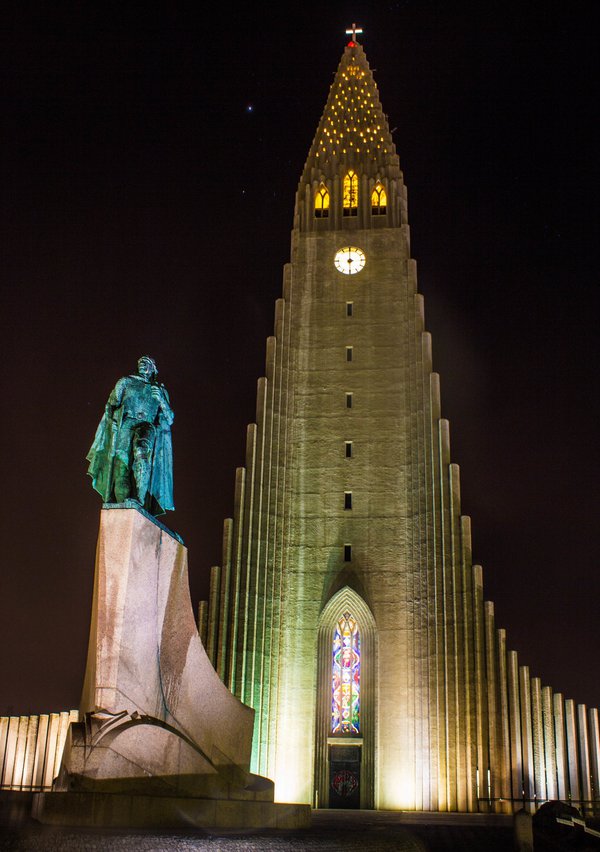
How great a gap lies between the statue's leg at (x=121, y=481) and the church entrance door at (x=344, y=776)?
1444cm

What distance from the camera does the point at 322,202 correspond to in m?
31.1

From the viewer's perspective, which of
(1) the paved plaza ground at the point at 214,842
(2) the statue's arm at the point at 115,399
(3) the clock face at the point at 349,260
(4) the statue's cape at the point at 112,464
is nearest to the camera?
(1) the paved plaza ground at the point at 214,842

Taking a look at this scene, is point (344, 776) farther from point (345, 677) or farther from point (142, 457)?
point (142, 457)

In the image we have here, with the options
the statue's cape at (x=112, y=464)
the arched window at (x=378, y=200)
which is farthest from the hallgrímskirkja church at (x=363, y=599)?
the statue's cape at (x=112, y=464)

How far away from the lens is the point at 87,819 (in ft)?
32.4

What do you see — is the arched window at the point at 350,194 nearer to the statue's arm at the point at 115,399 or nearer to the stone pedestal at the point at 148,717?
the statue's arm at the point at 115,399

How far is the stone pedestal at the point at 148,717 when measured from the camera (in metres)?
10.6

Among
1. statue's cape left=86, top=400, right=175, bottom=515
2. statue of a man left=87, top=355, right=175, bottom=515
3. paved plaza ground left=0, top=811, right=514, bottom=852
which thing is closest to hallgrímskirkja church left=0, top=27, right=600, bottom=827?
paved plaza ground left=0, top=811, right=514, bottom=852

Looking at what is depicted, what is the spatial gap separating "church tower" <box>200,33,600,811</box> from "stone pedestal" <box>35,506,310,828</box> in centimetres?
1082

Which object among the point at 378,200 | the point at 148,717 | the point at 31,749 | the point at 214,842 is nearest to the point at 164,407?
the point at 148,717

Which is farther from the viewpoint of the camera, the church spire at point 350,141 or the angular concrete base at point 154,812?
the church spire at point 350,141

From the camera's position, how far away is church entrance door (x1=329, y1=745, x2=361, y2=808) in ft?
79.2

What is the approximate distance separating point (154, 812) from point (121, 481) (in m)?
4.18

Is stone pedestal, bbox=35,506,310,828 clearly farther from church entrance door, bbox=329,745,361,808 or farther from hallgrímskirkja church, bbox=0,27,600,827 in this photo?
church entrance door, bbox=329,745,361,808
